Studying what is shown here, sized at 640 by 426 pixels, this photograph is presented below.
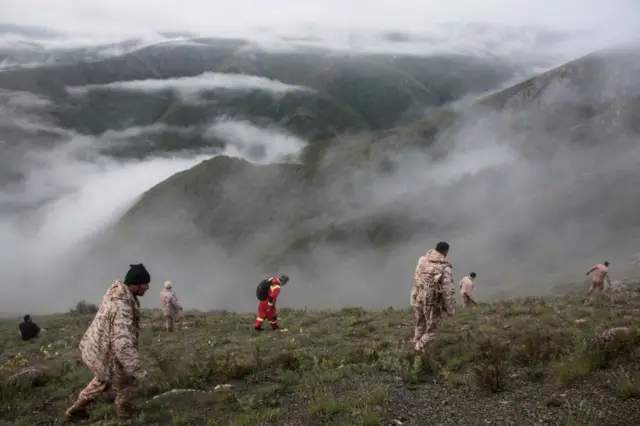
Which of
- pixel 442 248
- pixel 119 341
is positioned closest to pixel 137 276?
pixel 119 341

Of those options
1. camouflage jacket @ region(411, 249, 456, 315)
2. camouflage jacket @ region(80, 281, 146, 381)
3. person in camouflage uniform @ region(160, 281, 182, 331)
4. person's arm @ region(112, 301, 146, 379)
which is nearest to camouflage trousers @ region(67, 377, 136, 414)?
camouflage jacket @ region(80, 281, 146, 381)

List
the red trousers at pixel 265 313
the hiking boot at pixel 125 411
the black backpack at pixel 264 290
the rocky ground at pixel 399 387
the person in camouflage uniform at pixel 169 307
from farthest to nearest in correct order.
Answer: the person in camouflage uniform at pixel 169 307 → the red trousers at pixel 265 313 → the black backpack at pixel 264 290 → the hiking boot at pixel 125 411 → the rocky ground at pixel 399 387

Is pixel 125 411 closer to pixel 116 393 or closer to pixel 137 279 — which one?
pixel 116 393

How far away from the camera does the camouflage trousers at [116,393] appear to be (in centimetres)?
854

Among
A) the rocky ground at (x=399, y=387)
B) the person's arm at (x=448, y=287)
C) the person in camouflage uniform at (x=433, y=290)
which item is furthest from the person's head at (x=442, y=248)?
the rocky ground at (x=399, y=387)

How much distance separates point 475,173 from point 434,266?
17411 centimetres

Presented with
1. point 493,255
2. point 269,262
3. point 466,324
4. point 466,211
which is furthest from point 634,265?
point 269,262

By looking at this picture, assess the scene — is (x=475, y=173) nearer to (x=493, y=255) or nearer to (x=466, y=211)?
(x=466, y=211)

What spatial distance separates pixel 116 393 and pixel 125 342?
38.4 inches

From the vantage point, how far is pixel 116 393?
28.5ft

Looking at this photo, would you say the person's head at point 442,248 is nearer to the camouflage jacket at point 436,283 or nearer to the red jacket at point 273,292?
the camouflage jacket at point 436,283

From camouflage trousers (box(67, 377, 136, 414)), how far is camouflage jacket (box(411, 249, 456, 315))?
614cm

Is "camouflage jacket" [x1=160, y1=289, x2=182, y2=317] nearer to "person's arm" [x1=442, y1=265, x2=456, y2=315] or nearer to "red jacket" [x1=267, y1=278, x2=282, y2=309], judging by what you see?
"red jacket" [x1=267, y1=278, x2=282, y2=309]

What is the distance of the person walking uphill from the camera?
837 cm
